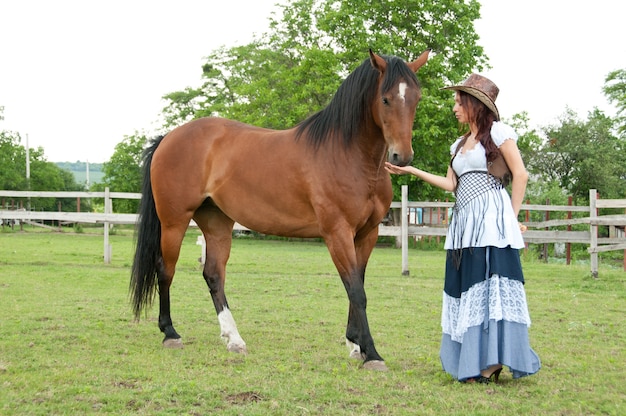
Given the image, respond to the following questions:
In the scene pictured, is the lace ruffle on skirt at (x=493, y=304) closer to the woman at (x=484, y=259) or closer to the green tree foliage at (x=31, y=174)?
the woman at (x=484, y=259)

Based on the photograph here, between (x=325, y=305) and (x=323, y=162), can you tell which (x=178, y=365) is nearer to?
(x=323, y=162)

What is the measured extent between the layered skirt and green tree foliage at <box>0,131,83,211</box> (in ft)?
122

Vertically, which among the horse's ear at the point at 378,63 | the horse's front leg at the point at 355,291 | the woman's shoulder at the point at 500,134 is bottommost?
the horse's front leg at the point at 355,291

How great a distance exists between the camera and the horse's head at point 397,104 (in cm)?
476

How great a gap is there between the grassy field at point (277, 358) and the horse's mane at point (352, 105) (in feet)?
6.13

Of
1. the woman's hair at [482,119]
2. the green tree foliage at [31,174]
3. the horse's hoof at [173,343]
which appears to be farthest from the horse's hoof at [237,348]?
the green tree foliage at [31,174]

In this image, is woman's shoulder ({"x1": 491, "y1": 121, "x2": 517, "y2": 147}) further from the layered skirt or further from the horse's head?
the horse's head

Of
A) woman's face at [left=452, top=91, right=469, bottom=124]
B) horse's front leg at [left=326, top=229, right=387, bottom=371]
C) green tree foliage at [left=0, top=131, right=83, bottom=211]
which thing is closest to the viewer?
woman's face at [left=452, top=91, right=469, bottom=124]

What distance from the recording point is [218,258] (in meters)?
6.44

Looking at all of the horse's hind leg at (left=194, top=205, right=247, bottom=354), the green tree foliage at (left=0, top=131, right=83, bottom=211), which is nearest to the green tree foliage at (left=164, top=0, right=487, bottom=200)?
the green tree foliage at (left=0, top=131, right=83, bottom=211)

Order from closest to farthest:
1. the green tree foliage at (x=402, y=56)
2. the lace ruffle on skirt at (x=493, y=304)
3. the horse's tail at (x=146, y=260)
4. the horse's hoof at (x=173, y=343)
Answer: the lace ruffle on skirt at (x=493, y=304), the horse's hoof at (x=173, y=343), the horse's tail at (x=146, y=260), the green tree foliage at (x=402, y=56)

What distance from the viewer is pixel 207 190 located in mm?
6301

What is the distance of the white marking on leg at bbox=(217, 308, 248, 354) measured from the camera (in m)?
5.69

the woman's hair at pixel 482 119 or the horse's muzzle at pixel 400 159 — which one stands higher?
the woman's hair at pixel 482 119
